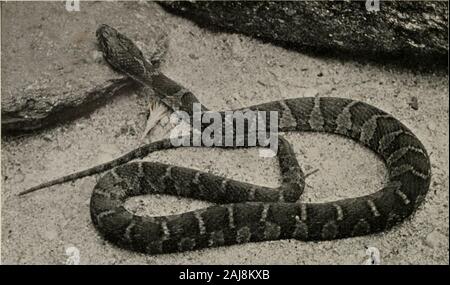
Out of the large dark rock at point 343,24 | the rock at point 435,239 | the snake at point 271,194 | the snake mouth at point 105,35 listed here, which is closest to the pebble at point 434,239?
the rock at point 435,239

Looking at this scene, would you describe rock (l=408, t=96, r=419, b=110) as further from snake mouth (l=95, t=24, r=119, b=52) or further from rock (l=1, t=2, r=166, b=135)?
snake mouth (l=95, t=24, r=119, b=52)

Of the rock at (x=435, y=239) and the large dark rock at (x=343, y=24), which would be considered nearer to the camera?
the rock at (x=435, y=239)

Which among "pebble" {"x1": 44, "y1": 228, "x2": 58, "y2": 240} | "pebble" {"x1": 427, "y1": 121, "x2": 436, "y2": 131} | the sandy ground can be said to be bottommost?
"pebble" {"x1": 44, "y1": 228, "x2": 58, "y2": 240}

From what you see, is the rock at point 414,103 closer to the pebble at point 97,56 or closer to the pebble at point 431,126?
the pebble at point 431,126

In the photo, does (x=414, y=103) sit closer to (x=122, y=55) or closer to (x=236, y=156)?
(x=236, y=156)

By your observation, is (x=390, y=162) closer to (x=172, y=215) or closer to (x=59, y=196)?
(x=172, y=215)

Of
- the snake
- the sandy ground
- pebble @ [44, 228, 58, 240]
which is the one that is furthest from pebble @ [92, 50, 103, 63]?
pebble @ [44, 228, 58, 240]
